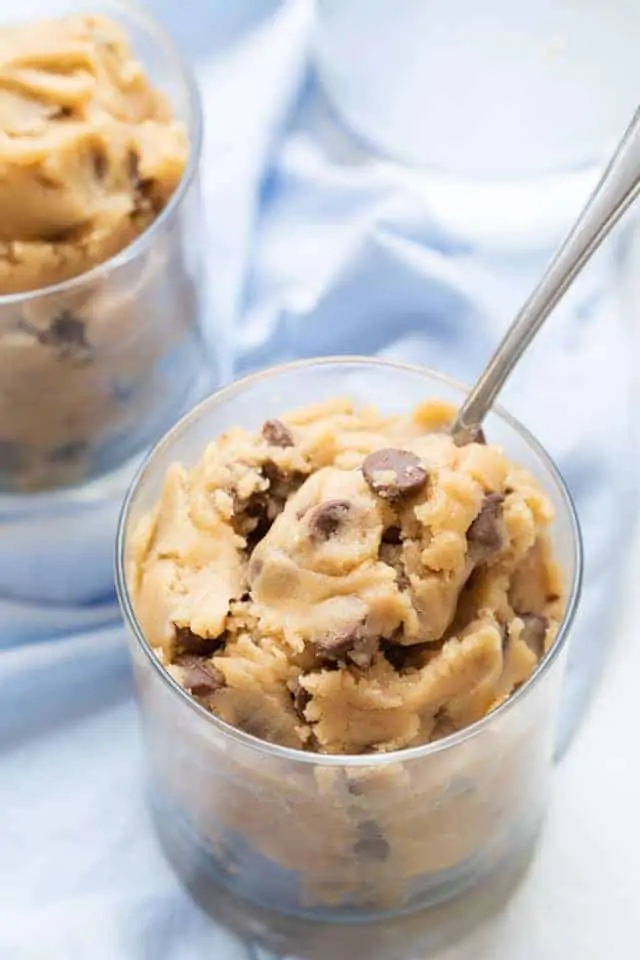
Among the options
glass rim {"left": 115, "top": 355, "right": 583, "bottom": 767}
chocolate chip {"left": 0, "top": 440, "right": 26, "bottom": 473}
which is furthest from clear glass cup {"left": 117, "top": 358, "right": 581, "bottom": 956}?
chocolate chip {"left": 0, "top": 440, "right": 26, "bottom": 473}

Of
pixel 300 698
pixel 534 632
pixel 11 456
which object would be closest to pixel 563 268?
pixel 534 632

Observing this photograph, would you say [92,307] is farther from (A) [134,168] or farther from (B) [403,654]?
(B) [403,654]

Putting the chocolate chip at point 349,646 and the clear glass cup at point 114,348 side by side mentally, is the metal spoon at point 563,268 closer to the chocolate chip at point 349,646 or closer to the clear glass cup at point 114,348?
the chocolate chip at point 349,646

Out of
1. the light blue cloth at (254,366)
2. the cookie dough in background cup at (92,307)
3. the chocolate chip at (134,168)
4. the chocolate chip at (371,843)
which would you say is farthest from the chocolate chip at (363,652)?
the chocolate chip at (134,168)

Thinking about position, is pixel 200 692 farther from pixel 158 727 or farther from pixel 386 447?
pixel 386 447

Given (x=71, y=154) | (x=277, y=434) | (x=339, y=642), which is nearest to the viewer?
(x=339, y=642)

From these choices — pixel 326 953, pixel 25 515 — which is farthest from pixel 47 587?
pixel 326 953

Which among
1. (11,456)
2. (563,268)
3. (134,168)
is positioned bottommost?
(11,456)

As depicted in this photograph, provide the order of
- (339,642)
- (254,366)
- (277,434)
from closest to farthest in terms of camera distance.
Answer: (339,642)
(277,434)
(254,366)
